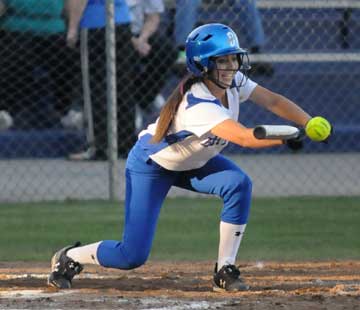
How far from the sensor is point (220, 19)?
13.1m

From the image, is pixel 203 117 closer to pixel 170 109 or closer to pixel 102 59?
pixel 170 109

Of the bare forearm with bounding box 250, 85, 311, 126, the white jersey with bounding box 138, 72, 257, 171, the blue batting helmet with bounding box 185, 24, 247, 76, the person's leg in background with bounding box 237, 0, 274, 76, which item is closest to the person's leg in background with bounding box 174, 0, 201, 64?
the person's leg in background with bounding box 237, 0, 274, 76

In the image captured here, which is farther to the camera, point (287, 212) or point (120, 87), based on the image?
point (120, 87)

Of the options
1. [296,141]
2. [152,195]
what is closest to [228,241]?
[152,195]

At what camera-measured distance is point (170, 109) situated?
666 centimetres

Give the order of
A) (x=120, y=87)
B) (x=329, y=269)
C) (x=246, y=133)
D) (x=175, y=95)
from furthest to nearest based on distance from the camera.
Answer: (x=120, y=87)
(x=329, y=269)
(x=175, y=95)
(x=246, y=133)

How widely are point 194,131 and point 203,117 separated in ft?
0.32

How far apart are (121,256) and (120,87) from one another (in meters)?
5.25

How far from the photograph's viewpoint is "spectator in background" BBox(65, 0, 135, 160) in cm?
1207

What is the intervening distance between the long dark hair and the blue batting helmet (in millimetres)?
59

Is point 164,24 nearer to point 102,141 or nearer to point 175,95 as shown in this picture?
point 102,141

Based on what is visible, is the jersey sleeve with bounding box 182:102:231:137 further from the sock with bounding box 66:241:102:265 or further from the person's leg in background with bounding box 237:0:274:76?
the person's leg in background with bounding box 237:0:274:76

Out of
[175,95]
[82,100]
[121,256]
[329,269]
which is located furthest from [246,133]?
[82,100]

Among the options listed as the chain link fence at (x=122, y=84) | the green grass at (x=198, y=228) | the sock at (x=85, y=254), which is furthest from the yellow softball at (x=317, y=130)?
the chain link fence at (x=122, y=84)
